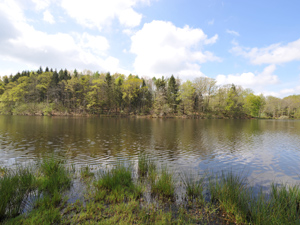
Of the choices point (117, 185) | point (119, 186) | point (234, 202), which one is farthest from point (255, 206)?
point (117, 185)

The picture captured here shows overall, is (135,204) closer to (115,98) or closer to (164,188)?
(164,188)

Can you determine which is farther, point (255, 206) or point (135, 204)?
point (135, 204)

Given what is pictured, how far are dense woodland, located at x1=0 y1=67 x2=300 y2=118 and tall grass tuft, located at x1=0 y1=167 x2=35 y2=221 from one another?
228ft

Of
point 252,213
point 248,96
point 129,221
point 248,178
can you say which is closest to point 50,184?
point 129,221

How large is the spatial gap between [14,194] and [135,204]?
404 centimetres

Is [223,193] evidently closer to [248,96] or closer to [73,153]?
[73,153]

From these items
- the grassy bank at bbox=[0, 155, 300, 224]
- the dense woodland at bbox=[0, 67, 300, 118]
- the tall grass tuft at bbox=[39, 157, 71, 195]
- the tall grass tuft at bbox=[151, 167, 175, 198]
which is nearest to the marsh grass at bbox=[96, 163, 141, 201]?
the grassy bank at bbox=[0, 155, 300, 224]

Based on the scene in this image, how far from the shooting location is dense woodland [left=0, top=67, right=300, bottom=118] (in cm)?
7500

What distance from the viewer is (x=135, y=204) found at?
5324mm

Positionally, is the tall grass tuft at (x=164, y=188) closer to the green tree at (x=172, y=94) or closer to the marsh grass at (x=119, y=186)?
the marsh grass at (x=119, y=186)

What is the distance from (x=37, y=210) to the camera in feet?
15.0

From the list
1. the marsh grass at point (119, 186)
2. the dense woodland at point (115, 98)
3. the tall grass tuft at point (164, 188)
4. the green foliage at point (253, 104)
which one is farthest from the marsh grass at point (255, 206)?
A: the green foliage at point (253, 104)

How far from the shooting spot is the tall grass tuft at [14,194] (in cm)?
437

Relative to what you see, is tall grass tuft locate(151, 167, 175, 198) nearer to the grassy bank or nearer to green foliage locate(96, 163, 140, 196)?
the grassy bank
